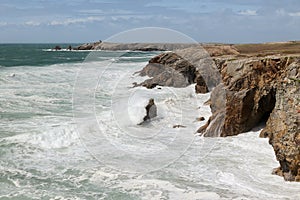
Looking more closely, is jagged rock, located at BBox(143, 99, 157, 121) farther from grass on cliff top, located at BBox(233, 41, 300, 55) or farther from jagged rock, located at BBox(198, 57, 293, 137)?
grass on cliff top, located at BBox(233, 41, 300, 55)

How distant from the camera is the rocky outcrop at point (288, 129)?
34.9 ft

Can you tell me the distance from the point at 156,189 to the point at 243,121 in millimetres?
6887

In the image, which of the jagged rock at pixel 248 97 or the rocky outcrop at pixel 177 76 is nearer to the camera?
the jagged rock at pixel 248 97

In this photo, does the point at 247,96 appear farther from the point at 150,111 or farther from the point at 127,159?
the point at 127,159

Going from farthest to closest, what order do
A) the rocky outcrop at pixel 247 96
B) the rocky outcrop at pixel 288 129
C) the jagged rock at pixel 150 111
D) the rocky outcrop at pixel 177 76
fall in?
the rocky outcrop at pixel 177 76 < the jagged rock at pixel 150 111 < the rocky outcrop at pixel 247 96 < the rocky outcrop at pixel 288 129

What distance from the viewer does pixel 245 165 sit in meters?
12.4

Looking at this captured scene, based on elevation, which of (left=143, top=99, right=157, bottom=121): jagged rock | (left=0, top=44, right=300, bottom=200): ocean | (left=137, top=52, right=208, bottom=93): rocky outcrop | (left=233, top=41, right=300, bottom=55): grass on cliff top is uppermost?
(left=233, top=41, right=300, bottom=55): grass on cliff top

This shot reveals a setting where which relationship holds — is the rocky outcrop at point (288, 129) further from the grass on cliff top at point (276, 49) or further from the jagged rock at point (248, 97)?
the grass on cliff top at point (276, 49)

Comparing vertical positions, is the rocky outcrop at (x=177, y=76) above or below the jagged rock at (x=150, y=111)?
above

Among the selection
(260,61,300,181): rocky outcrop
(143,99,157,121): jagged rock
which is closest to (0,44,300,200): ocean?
(143,99,157,121): jagged rock

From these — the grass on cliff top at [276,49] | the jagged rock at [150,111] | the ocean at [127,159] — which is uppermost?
the grass on cliff top at [276,49]

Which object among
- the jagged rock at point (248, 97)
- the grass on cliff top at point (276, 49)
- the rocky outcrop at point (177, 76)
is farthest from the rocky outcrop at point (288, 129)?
the rocky outcrop at point (177, 76)

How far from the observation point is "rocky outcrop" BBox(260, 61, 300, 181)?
34.9 feet

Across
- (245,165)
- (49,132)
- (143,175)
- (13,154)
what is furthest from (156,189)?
(49,132)
